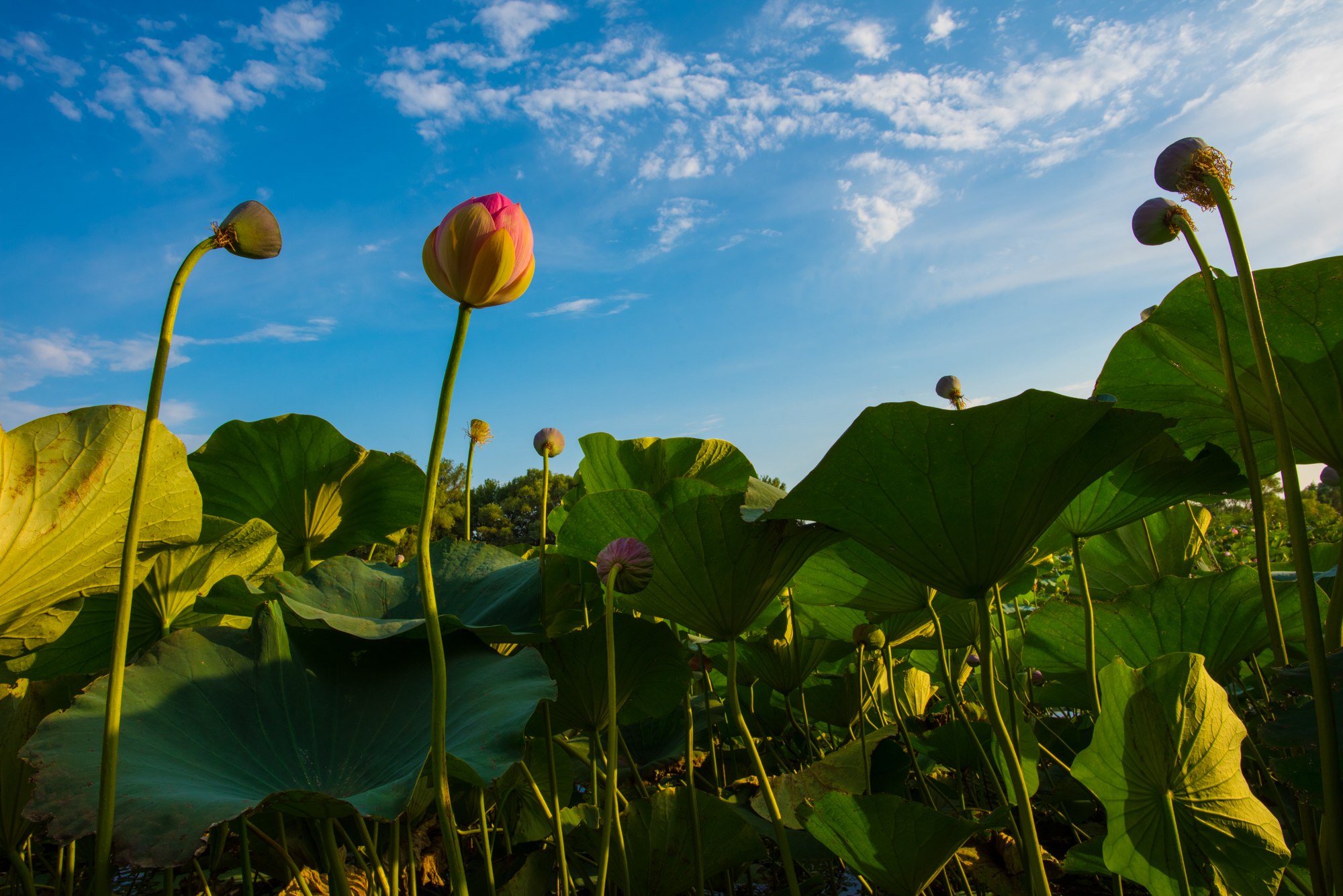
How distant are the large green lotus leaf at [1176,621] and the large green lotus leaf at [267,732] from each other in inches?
37.9

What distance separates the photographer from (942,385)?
1.28 m

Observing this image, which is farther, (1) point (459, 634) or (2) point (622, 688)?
(2) point (622, 688)

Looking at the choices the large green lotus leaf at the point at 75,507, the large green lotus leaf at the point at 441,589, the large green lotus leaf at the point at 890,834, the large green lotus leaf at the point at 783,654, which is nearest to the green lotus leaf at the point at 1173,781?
the large green lotus leaf at the point at 890,834

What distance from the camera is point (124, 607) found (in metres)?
0.56

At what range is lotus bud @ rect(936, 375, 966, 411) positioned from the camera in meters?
1.26

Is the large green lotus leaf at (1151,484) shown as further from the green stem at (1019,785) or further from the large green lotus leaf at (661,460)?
the large green lotus leaf at (661,460)

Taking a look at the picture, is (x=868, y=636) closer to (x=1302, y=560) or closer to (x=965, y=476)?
(x=965, y=476)

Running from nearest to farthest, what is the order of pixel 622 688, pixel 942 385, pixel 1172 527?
pixel 622 688
pixel 942 385
pixel 1172 527

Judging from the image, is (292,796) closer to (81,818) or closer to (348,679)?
(81,818)

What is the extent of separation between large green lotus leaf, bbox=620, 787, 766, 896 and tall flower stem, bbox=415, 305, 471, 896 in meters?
0.44

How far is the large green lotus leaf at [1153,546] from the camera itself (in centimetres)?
158

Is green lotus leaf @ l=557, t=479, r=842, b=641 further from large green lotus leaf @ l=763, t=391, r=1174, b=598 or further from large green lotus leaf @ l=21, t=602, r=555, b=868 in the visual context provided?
large green lotus leaf @ l=21, t=602, r=555, b=868

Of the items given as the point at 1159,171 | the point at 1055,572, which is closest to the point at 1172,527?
the point at 1159,171

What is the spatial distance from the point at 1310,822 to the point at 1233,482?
0.39m
